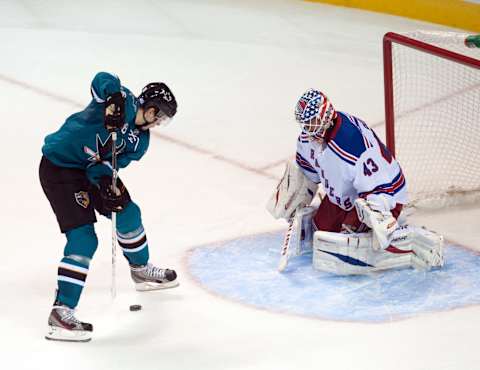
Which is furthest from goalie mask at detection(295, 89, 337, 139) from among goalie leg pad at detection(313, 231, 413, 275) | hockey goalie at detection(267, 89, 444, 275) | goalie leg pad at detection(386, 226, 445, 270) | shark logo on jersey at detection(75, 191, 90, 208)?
shark logo on jersey at detection(75, 191, 90, 208)

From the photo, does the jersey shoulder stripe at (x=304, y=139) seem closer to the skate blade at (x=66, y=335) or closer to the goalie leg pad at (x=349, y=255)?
the goalie leg pad at (x=349, y=255)

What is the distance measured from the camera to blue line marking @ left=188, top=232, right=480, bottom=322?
4.05 m

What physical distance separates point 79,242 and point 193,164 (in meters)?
1.90

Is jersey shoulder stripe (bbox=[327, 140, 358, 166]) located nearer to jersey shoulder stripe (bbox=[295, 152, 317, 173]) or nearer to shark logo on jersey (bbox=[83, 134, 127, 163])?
jersey shoulder stripe (bbox=[295, 152, 317, 173])

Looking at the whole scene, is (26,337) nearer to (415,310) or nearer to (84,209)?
(84,209)

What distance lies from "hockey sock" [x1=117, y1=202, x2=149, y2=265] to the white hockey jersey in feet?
2.26

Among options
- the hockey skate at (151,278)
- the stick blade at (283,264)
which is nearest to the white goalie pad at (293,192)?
the stick blade at (283,264)

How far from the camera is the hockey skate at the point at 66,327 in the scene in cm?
375

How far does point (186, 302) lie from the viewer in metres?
4.11

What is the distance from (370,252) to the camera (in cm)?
429

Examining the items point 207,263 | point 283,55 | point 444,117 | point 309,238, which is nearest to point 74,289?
point 207,263

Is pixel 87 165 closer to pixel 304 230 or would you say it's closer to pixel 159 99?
pixel 159 99

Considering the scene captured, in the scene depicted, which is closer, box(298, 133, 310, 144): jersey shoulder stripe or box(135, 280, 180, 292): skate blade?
box(135, 280, 180, 292): skate blade

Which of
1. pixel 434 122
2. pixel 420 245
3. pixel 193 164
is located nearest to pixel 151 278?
pixel 420 245
